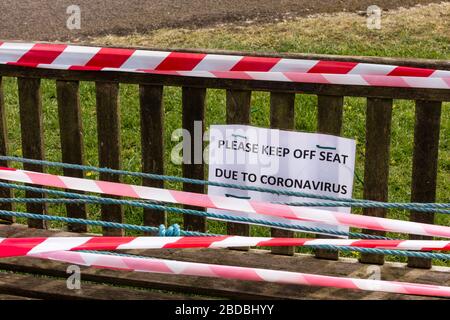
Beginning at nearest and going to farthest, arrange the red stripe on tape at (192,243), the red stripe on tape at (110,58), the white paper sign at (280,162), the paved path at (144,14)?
the red stripe on tape at (192,243) → the white paper sign at (280,162) → the red stripe on tape at (110,58) → the paved path at (144,14)

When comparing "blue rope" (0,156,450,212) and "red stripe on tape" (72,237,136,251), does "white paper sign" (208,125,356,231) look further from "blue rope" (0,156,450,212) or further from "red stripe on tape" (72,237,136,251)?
Result: "red stripe on tape" (72,237,136,251)

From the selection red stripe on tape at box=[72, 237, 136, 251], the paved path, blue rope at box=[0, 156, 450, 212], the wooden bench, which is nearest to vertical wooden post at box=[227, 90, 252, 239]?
the wooden bench

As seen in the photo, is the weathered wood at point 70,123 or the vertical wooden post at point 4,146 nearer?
the weathered wood at point 70,123

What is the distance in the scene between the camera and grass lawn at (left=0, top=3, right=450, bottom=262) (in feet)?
17.9

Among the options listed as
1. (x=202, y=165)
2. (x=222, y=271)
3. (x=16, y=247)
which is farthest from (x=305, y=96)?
(x=16, y=247)

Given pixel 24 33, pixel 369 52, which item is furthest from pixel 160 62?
pixel 24 33

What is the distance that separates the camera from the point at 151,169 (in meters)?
3.72

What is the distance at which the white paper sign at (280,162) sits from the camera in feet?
11.3

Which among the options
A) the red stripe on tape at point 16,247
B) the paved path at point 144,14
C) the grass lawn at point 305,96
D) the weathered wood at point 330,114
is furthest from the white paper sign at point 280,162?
the paved path at point 144,14

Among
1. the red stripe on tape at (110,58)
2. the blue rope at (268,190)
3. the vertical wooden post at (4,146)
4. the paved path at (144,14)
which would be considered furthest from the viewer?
the paved path at (144,14)

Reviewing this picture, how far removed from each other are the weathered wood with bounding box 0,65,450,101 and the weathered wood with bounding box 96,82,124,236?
0.06 m

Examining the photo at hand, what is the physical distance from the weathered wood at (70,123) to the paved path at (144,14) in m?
4.74

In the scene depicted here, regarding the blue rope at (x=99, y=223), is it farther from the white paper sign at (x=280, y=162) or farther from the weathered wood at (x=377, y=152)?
the weathered wood at (x=377, y=152)
